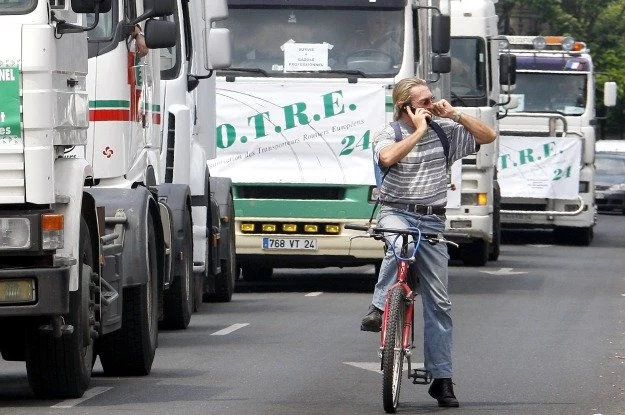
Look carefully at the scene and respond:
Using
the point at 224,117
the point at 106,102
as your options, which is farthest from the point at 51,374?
the point at 224,117

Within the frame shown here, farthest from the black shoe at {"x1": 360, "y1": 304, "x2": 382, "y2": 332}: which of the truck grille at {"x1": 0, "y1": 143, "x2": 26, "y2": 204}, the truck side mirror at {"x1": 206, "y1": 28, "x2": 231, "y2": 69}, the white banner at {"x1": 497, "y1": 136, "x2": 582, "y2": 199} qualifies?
the white banner at {"x1": 497, "y1": 136, "x2": 582, "y2": 199}

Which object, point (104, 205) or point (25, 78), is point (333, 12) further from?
point (25, 78)

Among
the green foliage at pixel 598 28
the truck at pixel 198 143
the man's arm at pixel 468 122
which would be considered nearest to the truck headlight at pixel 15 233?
the man's arm at pixel 468 122

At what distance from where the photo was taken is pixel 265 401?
1054 cm

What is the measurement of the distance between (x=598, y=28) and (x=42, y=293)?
2036 inches

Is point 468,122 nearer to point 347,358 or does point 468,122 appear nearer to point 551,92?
point 347,358

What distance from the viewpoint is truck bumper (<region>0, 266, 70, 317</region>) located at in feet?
31.2

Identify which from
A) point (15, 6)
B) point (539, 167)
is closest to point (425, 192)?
point (15, 6)

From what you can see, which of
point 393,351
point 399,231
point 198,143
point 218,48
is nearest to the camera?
point 393,351

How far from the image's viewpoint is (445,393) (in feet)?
33.7

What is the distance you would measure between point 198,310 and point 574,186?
14.3 metres

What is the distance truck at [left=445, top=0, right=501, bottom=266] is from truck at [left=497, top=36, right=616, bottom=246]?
301 cm

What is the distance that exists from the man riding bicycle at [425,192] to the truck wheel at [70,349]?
1.53 metres

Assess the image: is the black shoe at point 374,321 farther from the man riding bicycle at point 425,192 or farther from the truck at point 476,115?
the truck at point 476,115
